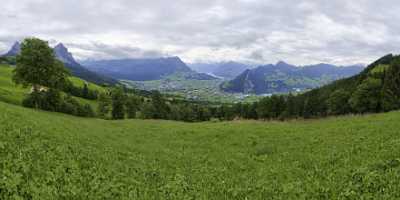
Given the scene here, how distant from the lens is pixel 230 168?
1880cm

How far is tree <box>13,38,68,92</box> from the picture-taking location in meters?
62.8

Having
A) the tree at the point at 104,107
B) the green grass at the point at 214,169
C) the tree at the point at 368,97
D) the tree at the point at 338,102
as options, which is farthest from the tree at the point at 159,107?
the green grass at the point at 214,169

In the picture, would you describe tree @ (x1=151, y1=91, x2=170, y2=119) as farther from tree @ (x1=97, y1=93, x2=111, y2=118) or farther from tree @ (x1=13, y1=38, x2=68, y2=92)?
tree @ (x1=13, y1=38, x2=68, y2=92)

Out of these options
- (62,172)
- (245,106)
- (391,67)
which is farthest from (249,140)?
(245,106)

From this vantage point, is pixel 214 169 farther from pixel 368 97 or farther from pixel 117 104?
pixel 117 104

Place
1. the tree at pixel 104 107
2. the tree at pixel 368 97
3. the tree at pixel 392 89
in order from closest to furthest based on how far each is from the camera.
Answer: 1. the tree at pixel 392 89
2. the tree at pixel 368 97
3. the tree at pixel 104 107

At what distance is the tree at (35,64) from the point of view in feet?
206

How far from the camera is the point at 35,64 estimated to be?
63.9 meters

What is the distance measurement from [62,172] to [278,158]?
42.8 ft

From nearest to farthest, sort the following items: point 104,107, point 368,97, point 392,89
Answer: point 368,97
point 392,89
point 104,107

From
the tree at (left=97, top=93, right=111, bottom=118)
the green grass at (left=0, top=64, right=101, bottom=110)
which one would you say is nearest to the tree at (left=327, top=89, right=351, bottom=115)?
the tree at (left=97, top=93, right=111, bottom=118)

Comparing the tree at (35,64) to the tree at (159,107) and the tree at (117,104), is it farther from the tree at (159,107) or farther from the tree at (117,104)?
the tree at (159,107)

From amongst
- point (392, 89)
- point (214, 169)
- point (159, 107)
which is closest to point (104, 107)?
point (159, 107)

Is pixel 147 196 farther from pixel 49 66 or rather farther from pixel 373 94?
pixel 373 94
